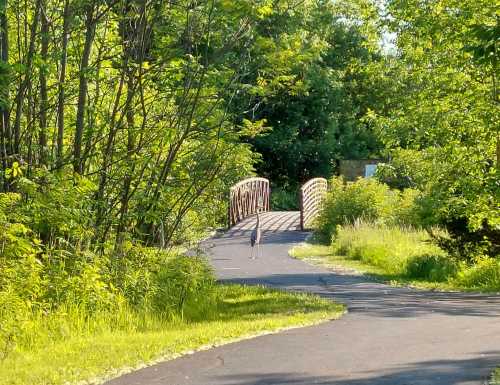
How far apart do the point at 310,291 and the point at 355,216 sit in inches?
574

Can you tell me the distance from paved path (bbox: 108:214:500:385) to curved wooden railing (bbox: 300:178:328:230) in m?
17.3

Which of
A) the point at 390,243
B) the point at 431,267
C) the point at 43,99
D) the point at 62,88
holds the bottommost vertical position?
the point at 431,267

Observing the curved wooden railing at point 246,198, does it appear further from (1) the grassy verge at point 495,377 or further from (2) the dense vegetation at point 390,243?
(1) the grassy verge at point 495,377

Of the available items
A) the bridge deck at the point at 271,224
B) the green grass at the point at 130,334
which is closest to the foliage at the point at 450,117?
the green grass at the point at 130,334

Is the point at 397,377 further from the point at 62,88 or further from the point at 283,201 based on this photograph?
the point at 283,201

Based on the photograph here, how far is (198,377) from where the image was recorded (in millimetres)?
9531

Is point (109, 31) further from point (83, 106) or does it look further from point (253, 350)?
point (253, 350)

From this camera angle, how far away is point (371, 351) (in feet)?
36.5

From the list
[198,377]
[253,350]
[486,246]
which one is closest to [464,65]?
[486,246]

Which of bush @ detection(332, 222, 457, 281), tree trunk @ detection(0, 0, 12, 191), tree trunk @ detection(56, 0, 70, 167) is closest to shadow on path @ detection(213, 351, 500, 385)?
tree trunk @ detection(0, 0, 12, 191)

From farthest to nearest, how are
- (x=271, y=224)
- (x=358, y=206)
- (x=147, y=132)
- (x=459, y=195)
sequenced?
1. (x=271, y=224)
2. (x=358, y=206)
3. (x=459, y=195)
4. (x=147, y=132)

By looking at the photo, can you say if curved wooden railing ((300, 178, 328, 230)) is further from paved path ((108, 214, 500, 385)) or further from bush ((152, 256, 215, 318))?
bush ((152, 256, 215, 318))

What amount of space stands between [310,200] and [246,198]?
2.40 m

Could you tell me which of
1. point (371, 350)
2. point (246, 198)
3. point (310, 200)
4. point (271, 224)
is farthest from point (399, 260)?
point (246, 198)
